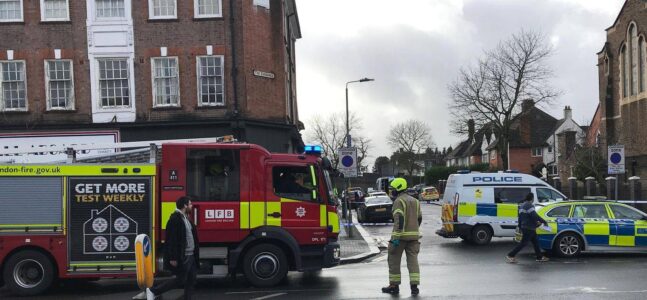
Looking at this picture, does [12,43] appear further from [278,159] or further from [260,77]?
[278,159]

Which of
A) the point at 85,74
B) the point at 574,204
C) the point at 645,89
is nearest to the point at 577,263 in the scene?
the point at 574,204

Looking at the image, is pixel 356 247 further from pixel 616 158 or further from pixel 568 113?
pixel 568 113

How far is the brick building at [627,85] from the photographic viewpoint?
4425 cm

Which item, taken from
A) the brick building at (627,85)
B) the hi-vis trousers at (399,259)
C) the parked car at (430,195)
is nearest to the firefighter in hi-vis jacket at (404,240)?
the hi-vis trousers at (399,259)

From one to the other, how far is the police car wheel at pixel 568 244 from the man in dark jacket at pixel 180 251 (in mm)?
9504

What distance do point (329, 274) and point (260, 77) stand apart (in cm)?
1185

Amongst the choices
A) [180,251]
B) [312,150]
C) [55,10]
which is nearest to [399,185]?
[312,150]

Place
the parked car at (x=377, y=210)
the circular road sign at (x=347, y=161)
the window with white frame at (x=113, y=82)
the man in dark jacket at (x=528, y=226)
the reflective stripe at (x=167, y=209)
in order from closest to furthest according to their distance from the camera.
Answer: the reflective stripe at (x=167, y=209), the man in dark jacket at (x=528, y=226), the circular road sign at (x=347, y=161), the window with white frame at (x=113, y=82), the parked car at (x=377, y=210)

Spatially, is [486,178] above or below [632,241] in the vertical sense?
above

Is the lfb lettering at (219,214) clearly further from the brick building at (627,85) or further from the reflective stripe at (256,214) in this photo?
the brick building at (627,85)

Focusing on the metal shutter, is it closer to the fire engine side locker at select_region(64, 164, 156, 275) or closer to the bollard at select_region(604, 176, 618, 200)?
the fire engine side locker at select_region(64, 164, 156, 275)

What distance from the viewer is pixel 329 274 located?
43.3ft

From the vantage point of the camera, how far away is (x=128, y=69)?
23047 mm

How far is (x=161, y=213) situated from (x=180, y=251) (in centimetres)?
293
